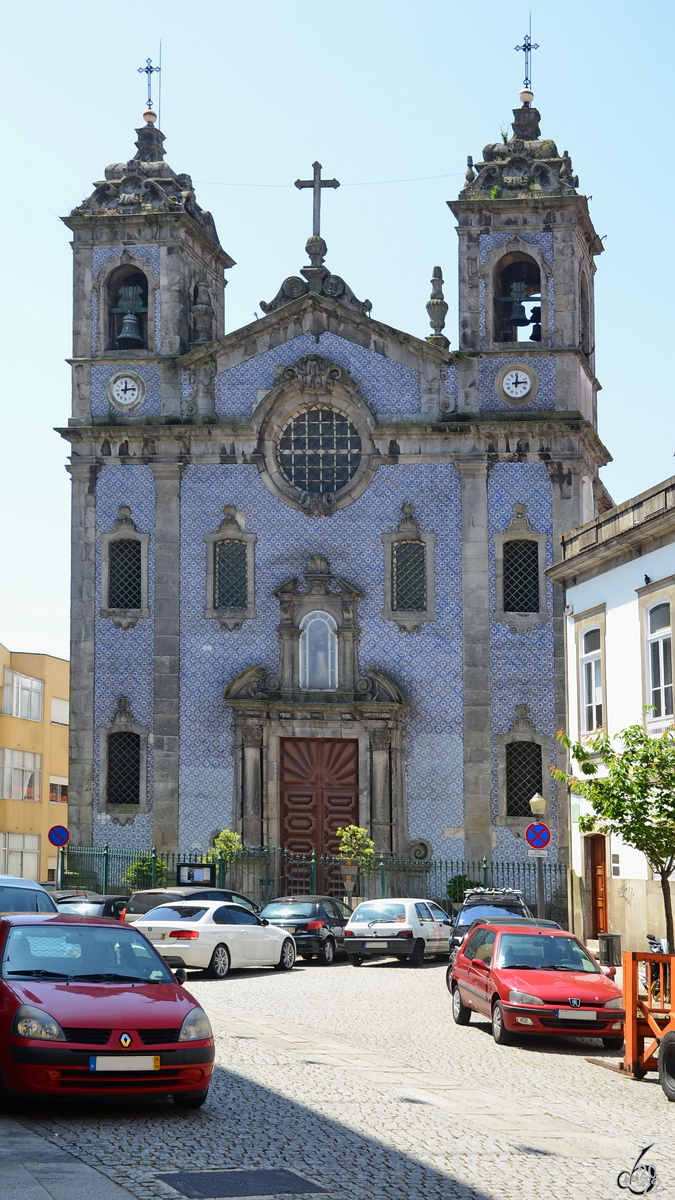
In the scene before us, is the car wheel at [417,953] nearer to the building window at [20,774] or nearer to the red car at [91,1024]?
the red car at [91,1024]

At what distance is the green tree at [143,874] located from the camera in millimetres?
38719

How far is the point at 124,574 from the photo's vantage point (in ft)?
134

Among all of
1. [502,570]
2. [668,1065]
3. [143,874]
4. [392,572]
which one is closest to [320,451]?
[392,572]

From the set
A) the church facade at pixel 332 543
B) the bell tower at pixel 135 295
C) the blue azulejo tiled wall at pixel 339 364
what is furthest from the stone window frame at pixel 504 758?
the bell tower at pixel 135 295

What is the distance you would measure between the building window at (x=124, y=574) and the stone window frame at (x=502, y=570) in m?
8.91

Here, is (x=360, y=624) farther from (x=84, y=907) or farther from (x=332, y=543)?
(x=84, y=907)

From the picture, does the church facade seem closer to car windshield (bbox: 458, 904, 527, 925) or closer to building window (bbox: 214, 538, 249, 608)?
building window (bbox: 214, 538, 249, 608)

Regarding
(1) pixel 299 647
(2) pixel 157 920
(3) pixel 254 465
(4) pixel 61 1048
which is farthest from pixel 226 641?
(4) pixel 61 1048

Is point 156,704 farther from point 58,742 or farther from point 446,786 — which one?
point 58,742

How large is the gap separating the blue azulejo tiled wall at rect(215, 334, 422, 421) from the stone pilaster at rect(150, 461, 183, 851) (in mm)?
2237

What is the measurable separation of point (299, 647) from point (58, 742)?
103 ft

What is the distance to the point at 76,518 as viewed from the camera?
41.0m

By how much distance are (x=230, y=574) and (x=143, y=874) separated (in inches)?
300

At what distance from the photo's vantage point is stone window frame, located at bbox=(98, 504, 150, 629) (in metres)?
40.3
